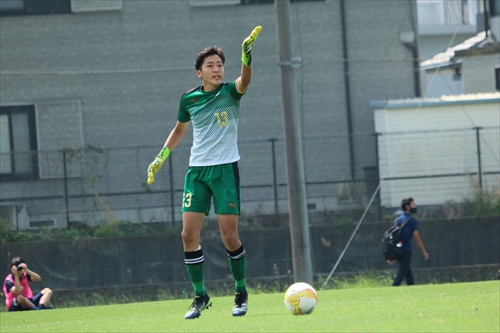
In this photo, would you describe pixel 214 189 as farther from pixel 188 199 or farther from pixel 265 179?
pixel 265 179

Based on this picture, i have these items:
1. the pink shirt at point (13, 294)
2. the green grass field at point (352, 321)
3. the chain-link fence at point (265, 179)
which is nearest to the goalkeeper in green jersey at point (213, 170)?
the green grass field at point (352, 321)

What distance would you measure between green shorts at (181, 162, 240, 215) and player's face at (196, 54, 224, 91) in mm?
753

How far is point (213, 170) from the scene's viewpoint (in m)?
7.30

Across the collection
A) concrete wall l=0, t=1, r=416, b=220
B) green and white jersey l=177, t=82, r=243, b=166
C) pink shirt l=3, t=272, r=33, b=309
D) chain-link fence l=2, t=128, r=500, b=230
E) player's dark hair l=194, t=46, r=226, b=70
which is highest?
concrete wall l=0, t=1, r=416, b=220

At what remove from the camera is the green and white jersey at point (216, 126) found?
7.34 m

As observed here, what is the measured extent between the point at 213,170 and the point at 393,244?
848 centimetres

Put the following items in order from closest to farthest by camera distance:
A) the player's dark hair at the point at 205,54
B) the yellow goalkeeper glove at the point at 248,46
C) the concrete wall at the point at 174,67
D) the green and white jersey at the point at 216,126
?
the yellow goalkeeper glove at the point at 248,46, the green and white jersey at the point at 216,126, the player's dark hair at the point at 205,54, the concrete wall at the point at 174,67

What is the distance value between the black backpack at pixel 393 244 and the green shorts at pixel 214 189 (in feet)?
27.1

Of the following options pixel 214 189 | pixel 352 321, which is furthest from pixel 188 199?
pixel 352 321

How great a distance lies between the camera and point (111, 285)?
52.5 ft

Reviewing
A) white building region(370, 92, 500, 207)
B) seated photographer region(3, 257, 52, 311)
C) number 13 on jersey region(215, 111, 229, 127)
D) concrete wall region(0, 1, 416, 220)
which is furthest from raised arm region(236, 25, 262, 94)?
concrete wall region(0, 1, 416, 220)

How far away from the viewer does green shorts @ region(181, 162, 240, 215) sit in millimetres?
7262

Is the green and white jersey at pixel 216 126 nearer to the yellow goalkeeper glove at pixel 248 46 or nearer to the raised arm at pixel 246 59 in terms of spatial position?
the raised arm at pixel 246 59

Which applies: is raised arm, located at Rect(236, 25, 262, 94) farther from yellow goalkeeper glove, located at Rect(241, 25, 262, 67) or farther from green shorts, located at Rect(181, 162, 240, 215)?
green shorts, located at Rect(181, 162, 240, 215)
